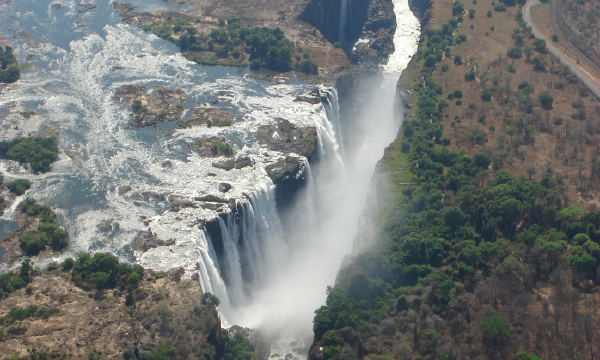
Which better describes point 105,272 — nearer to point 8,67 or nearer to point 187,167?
point 187,167

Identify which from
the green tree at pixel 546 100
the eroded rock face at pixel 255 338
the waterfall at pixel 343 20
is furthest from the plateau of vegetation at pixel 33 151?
the green tree at pixel 546 100

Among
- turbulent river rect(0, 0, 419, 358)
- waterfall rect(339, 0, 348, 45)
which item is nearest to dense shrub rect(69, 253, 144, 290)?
turbulent river rect(0, 0, 419, 358)

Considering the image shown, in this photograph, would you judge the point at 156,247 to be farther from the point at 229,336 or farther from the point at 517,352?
the point at 517,352

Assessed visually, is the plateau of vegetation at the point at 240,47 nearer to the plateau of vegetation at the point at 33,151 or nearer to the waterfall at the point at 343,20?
the waterfall at the point at 343,20

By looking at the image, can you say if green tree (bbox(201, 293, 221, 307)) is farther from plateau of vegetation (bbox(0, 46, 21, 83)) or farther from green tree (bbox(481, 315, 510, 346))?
plateau of vegetation (bbox(0, 46, 21, 83))

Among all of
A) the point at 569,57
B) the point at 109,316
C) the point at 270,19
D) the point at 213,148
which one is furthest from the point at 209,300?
the point at 569,57

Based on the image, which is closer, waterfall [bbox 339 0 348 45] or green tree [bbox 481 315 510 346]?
green tree [bbox 481 315 510 346]
